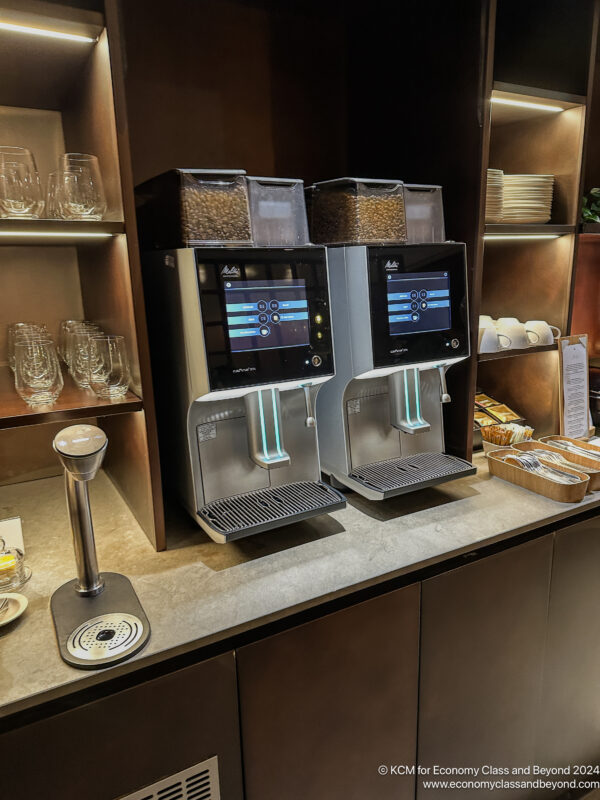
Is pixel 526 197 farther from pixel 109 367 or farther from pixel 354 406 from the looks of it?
pixel 109 367

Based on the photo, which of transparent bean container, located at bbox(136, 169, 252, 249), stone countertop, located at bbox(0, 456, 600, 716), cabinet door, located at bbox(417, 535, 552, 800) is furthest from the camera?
cabinet door, located at bbox(417, 535, 552, 800)

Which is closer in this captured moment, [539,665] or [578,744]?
[539,665]

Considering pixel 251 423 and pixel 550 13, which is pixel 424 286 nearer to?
pixel 251 423

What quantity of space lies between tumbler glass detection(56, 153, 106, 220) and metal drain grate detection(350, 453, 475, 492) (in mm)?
917

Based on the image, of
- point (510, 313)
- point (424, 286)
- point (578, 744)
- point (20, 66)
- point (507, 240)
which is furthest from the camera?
point (510, 313)

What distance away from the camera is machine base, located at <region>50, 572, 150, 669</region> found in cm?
101

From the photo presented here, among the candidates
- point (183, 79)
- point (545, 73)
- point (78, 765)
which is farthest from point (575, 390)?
point (78, 765)

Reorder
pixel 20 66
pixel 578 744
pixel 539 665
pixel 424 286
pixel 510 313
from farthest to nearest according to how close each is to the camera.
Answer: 1. pixel 510 313
2. pixel 578 744
3. pixel 539 665
4. pixel 424 286
5. pixel 20 66

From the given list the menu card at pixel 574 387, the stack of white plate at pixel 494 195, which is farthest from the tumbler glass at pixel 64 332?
the menu card at pixel 574 387

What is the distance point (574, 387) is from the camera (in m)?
1.97

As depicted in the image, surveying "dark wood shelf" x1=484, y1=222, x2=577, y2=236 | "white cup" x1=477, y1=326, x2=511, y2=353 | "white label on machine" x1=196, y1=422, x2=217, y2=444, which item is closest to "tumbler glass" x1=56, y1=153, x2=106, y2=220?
"white label on machine" x1=196, y1=422, x2=217, y2=444

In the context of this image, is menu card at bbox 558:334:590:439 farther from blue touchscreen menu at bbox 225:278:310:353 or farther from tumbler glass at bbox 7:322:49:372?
tumbler glass at bbox 7:322:49:372

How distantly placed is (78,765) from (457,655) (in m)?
0.87

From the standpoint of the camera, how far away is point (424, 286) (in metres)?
1.46
